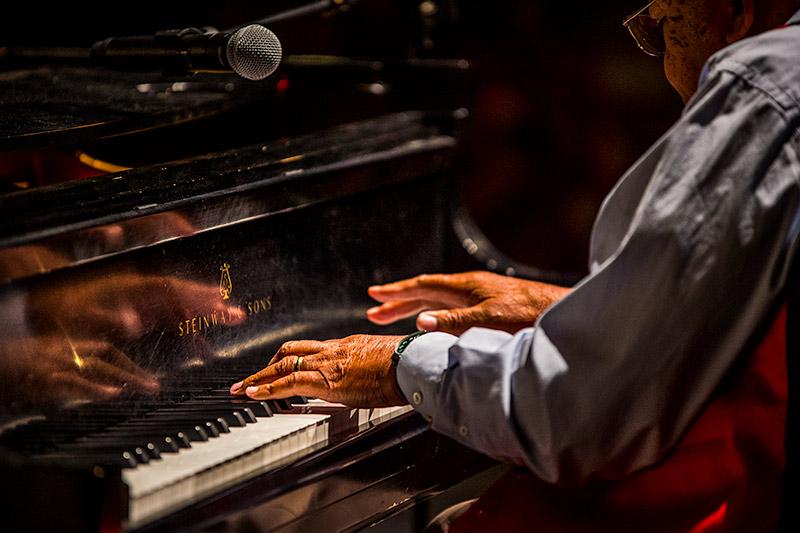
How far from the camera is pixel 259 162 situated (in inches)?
69.5

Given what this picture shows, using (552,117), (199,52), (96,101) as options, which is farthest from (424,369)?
(552,117)

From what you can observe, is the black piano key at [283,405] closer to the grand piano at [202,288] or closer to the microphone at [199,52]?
the grand piano at [202,288]

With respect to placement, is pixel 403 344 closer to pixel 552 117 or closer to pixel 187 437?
pixel 187 437

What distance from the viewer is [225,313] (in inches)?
64.1

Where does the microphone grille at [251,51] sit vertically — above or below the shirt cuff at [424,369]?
above

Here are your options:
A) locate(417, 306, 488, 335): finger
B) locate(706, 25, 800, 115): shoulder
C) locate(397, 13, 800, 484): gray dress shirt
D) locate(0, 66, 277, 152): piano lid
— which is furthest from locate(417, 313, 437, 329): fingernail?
locate(706, 25, 800, 115): shoulder

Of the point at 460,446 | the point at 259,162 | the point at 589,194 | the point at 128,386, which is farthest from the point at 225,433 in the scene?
the point at 589,194

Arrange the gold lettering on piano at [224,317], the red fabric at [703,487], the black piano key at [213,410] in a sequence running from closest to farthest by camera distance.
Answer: the red fabric at [703,487], the black piano key at [213,410], the gold lettering on piano at [224,317]

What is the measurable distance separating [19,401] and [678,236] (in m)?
0.87

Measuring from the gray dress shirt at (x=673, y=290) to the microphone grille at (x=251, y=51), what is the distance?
0.62 meters

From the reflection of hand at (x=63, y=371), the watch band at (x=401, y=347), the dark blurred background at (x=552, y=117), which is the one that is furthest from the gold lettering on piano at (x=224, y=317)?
the dark blurred background at (x=552, y=117)

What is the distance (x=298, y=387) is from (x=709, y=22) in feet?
2.45

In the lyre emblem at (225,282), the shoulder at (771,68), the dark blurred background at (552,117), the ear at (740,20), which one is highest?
the ear at (740,20)

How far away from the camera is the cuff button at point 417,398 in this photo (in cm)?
132
